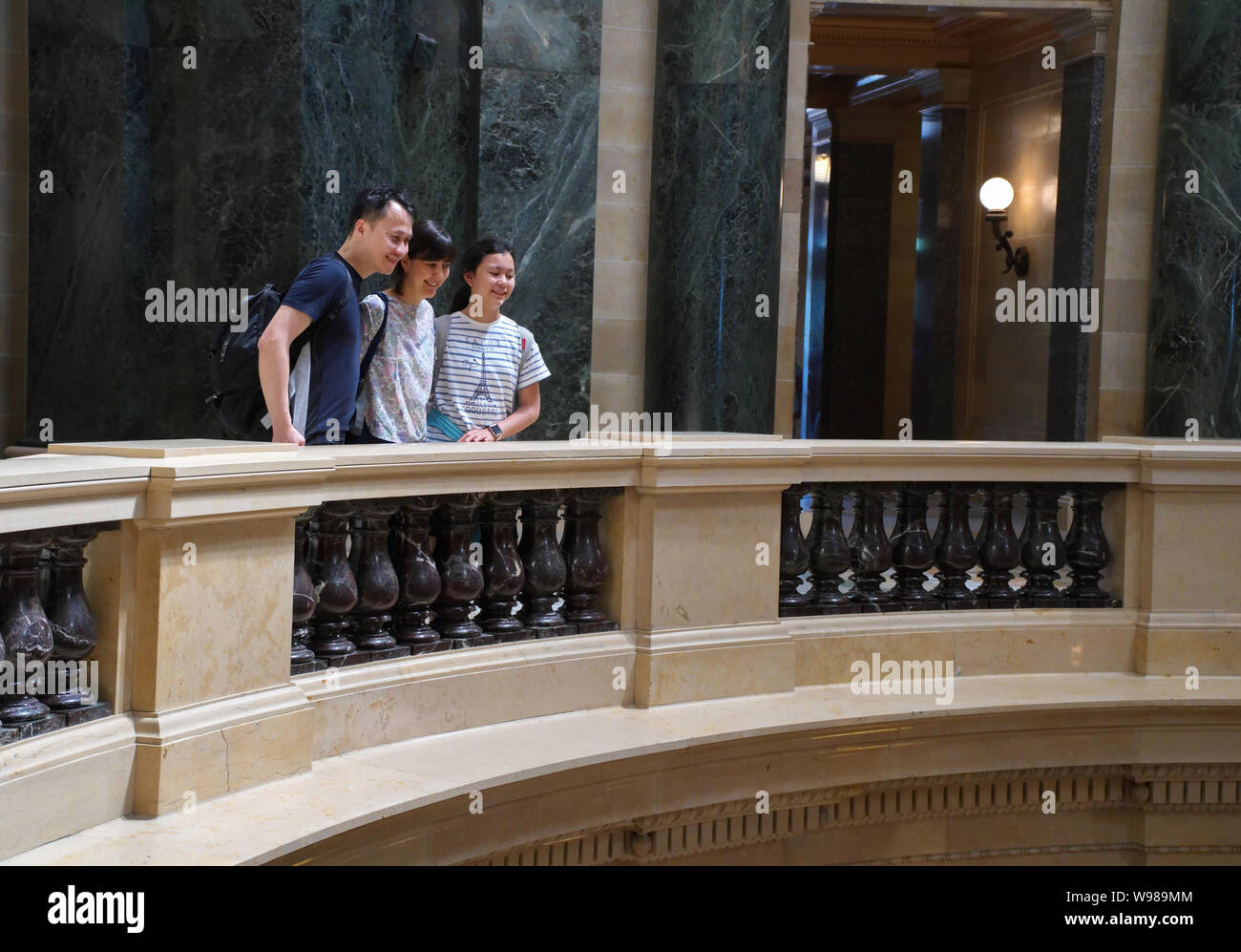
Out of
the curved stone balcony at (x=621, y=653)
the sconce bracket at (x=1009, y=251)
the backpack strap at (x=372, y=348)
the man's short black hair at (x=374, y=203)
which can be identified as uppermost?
the sconce bracket at (x=1009, y=251)

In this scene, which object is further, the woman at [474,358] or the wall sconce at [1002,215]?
the wall sconce at [1002,215]

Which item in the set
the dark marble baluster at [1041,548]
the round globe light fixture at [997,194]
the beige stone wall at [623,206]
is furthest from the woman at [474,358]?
the round globe light fixture at [997,194]

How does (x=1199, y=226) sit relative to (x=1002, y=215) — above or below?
below

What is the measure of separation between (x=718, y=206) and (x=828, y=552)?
395 cm

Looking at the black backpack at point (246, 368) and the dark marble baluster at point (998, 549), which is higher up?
the black backpack at point (246, 368)

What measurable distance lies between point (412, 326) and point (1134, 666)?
11.7ft

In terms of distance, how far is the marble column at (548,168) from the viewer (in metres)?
9.27

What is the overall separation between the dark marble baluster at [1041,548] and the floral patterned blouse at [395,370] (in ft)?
9.31

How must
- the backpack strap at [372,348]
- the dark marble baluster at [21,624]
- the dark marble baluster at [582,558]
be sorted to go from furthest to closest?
the dark marble baluster at [582,558] → the backpack strap at [372,348] → the dark marble baluster at [21,624]

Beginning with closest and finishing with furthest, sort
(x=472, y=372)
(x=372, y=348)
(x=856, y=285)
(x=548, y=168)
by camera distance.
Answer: (x=372, y=348) < (x=472, y=372) < (x=548, y=168) < (x=856, y=285)

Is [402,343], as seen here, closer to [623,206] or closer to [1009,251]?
[623,206]

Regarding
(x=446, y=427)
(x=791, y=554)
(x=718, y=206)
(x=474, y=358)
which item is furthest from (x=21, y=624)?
(x=718, y=206)

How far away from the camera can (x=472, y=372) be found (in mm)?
5719

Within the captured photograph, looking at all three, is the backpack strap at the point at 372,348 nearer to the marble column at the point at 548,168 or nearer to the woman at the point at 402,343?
the woman at the point at 402,343
